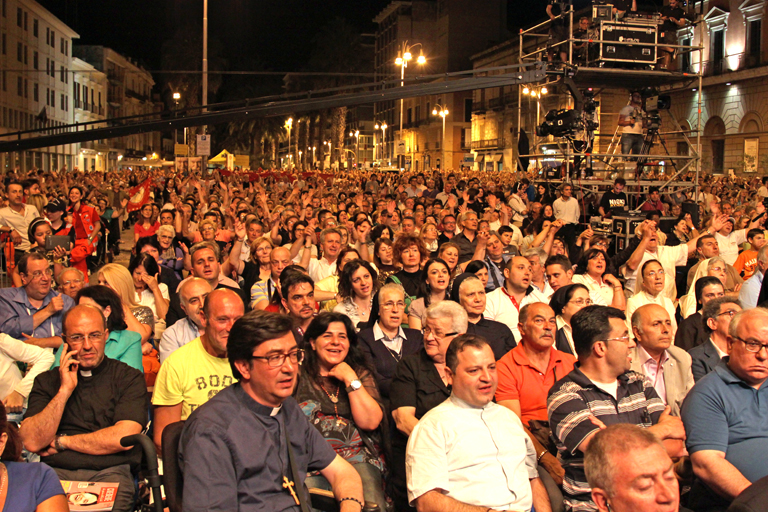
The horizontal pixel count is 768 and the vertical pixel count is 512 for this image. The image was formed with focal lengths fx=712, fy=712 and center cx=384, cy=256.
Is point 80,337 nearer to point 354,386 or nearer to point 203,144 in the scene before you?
point 354,386

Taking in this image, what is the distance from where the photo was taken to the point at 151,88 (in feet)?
344

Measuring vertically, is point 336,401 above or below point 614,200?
below

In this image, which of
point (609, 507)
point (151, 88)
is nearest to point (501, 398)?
point (609, 507)

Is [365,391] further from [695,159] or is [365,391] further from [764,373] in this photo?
[695,159]

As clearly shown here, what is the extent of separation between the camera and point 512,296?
6598 mm

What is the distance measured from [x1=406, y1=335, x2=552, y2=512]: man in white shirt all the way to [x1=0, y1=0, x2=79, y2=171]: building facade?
1660 inches

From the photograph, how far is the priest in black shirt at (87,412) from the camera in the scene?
3695mm

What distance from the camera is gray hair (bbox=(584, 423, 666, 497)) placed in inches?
104

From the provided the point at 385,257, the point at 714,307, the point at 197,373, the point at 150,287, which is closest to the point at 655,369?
the point at 714,307

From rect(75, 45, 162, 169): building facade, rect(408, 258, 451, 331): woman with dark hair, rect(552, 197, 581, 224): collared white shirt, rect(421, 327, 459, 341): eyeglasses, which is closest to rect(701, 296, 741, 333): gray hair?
rect(421, 327, 459, 341): eyeglasses

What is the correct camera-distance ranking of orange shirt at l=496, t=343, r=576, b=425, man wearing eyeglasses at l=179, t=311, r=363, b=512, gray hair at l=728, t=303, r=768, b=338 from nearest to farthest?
man wearing eyeglasses at l=179, t=311, r=363, b=512
gray hair at l=728, t=303, r=768, b=338
orange shirt at l=496, t=343, r=576, b=425

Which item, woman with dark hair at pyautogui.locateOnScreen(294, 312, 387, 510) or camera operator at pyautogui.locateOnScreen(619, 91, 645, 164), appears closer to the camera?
woman with dark hair at pyautogui.locateOnScreen(294, 312, 387, 510)

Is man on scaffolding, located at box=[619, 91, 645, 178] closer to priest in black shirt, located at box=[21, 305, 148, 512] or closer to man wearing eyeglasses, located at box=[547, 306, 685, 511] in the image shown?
man wearing eyeglasses, located at box=[547, 306, 685, 511]

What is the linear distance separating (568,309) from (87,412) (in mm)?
3616
